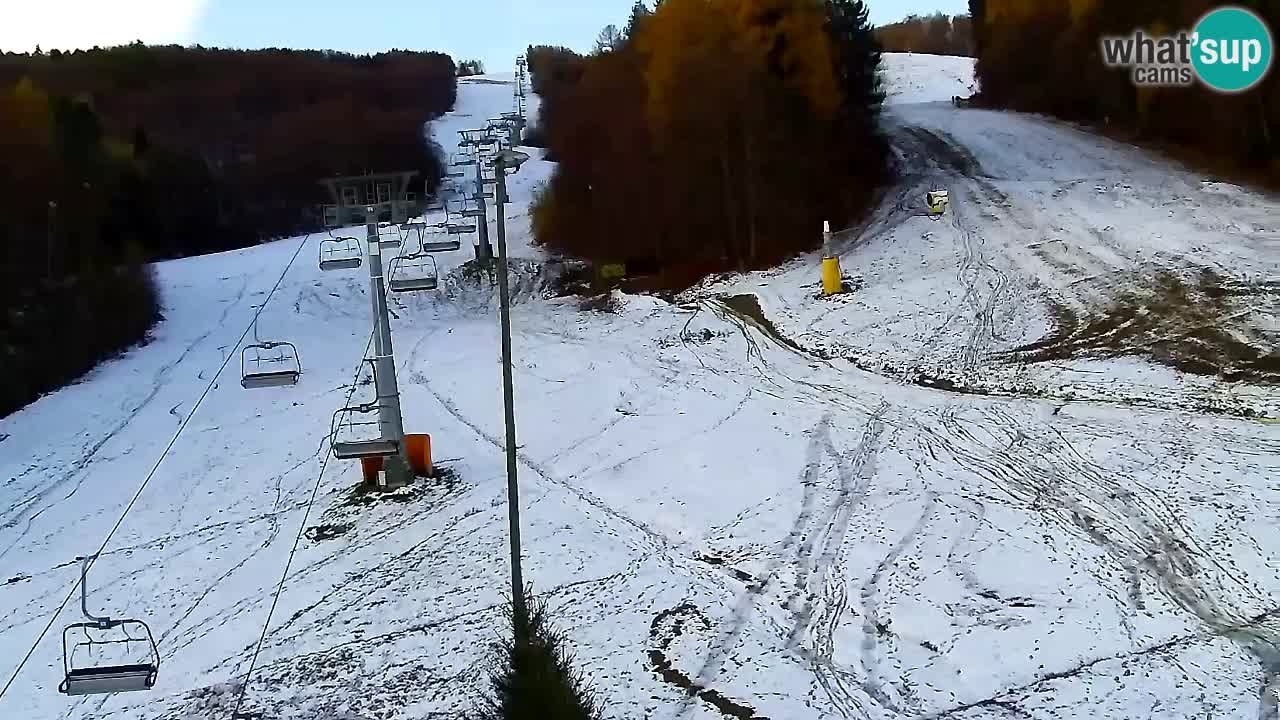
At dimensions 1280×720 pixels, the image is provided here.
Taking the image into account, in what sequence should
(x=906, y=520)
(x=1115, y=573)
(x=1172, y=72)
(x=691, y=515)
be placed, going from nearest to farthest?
(x=1115, y=573)
(x=906, y=520)
(x=691, y=515)
(x=1172, y=72)

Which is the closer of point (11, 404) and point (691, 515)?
point (691, 515)

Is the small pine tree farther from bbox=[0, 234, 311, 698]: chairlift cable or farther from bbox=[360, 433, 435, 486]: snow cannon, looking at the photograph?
bbox=[360, 433, 435, 486]: snow cannon

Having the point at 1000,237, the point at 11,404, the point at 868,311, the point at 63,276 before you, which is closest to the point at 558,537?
the point at 868,311

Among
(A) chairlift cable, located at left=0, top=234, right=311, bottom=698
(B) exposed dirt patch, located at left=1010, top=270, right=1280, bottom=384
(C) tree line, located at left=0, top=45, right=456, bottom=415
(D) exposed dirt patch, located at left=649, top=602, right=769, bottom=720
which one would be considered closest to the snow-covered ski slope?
(D) exposed dirt patch, located at left=649, top=602, right=769, bottom=720

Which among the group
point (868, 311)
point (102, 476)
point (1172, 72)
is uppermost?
point (1172, 72)

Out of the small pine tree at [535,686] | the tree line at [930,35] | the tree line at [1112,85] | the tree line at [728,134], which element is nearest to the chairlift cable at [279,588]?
the small pine tree at [535,686]

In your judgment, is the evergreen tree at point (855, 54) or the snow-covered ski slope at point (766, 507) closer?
the snow-covered ski slope at point (766, 507)

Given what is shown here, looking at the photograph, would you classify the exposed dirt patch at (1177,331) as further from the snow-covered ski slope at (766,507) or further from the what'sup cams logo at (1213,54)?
the what'sup cams logo at (1213,54)

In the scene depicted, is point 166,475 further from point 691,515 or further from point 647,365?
point 691,515
